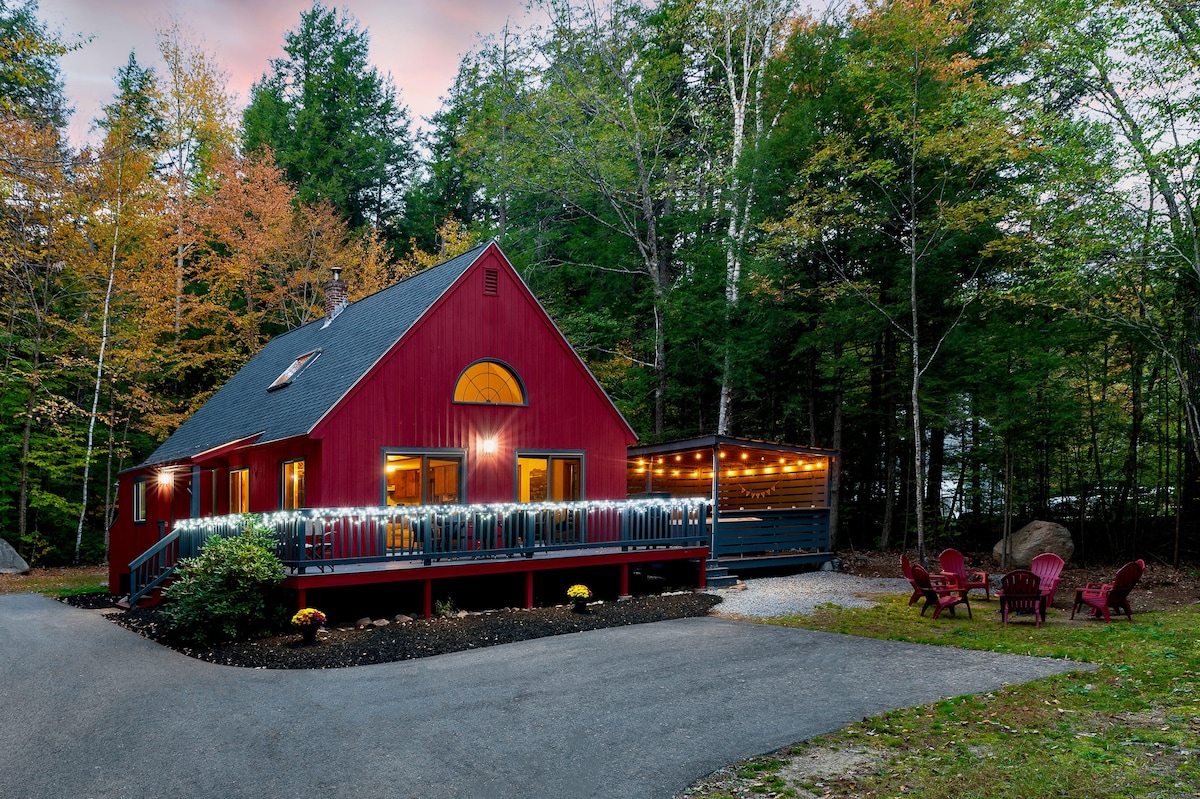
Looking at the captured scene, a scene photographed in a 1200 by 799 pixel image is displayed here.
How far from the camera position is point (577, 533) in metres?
14.2

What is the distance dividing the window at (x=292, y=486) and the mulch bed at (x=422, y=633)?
2.84 metres

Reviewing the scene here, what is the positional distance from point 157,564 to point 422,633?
9041 millimetres

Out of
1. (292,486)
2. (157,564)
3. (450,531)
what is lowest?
(157,564)

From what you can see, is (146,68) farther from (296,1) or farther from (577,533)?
(577,533)

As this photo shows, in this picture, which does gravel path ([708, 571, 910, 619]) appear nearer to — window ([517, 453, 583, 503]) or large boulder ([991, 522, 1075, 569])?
large boulder ([991, 522, 1075, 569])

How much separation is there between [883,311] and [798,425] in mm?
7611

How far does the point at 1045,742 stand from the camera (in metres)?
5.47

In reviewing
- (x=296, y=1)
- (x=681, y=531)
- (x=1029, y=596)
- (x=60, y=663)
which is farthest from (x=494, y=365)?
(x=296, y=1)

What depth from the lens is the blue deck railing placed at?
36.5ft

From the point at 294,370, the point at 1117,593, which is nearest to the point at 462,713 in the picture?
the point at 1117,593

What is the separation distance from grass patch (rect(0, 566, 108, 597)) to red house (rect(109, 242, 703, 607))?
3843mm

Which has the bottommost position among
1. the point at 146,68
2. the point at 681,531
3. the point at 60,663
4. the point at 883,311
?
the point at 60,663

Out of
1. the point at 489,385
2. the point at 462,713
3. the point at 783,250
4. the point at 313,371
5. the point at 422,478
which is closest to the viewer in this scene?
the point at 462,713

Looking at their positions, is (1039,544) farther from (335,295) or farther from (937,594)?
(335,295)
